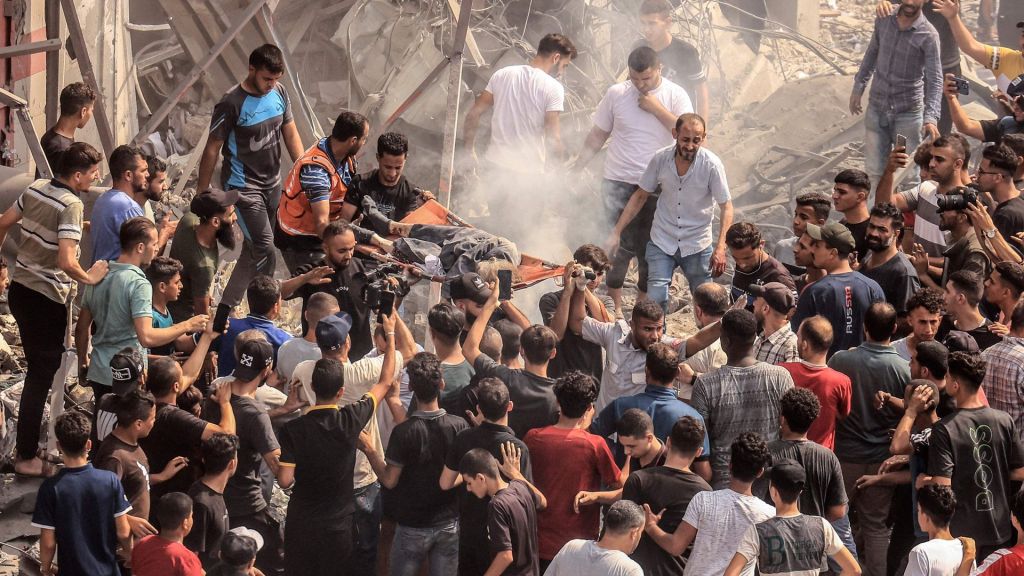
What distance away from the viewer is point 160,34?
12172 mm

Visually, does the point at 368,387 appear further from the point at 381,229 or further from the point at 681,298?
the point at 681,298

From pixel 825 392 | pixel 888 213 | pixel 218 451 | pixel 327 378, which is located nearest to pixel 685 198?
pixel 888 213

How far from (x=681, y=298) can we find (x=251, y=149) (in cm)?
469

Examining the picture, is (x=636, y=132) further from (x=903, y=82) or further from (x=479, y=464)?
(x=479, y=464)

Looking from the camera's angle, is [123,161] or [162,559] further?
[123,161]

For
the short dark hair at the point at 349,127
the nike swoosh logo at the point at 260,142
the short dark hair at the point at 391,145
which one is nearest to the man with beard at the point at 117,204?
the nike swoosh logo at the point at 260,142

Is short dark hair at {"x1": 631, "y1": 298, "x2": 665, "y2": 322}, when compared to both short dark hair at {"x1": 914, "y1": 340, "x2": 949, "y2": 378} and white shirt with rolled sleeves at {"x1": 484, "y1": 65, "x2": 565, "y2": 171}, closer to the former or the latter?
short dark hair at {"x1": 914, "y1": 340, "x2": 949, "y2": 378}

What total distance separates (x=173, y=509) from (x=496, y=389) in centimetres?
147

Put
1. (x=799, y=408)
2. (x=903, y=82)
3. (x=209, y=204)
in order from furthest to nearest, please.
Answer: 1. (x=903, y=82)
2. (x=209, y=204)
3. (x=799, y=408)

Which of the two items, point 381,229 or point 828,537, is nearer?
point 828,537

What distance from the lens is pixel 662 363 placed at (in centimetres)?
604

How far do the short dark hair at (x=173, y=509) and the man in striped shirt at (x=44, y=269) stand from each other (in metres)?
1.96

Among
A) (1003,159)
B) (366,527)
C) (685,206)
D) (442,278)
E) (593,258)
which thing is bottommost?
(366,527)

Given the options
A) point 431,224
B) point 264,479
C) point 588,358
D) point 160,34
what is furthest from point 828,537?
point 160,34
